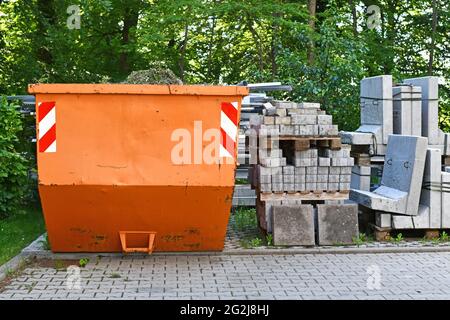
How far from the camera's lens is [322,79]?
13.8 metres

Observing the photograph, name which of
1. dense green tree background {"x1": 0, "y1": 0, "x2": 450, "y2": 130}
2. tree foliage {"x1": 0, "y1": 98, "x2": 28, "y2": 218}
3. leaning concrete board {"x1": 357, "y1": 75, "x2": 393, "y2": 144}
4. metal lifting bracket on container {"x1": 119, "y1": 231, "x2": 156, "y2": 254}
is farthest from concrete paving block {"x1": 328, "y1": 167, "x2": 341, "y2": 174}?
dense green tree background {"x1": 0, "y1": 0, "x2": 450, "y2": 130}

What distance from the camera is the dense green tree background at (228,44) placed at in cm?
1405

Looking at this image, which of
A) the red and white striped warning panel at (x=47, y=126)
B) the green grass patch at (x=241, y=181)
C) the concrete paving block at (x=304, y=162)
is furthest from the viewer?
the green grass patch at (x=241, y=181)

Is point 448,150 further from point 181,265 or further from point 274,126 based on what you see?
point 181,265

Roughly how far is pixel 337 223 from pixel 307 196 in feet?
1.64

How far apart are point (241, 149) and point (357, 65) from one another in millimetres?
4390

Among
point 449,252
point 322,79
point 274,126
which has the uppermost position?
point 322,79

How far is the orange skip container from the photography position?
687cm

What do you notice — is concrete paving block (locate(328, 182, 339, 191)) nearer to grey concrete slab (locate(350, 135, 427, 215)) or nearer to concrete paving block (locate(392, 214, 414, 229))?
grey concrete slab (locate(350, 135, 427, 215))

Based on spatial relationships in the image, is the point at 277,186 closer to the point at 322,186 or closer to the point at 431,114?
the point at 322,186

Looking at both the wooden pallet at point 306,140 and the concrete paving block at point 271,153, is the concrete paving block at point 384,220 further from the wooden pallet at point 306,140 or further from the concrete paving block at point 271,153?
the concrete paving block at point 271,153

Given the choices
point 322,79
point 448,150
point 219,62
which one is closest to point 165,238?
point 448,150

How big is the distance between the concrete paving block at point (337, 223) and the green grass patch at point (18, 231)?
11.9ft

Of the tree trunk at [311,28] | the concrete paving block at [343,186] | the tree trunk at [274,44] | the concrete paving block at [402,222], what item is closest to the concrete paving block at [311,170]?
the concrete paving block at [343,186]
